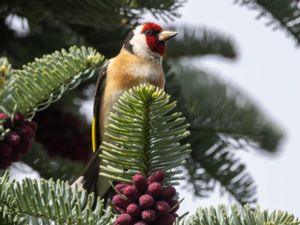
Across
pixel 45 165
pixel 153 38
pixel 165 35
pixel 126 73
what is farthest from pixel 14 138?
pixel 153 38

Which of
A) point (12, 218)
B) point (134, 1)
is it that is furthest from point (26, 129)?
point (134, 1)

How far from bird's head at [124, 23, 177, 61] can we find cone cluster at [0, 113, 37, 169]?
110 centimetres

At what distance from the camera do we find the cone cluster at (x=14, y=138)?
1648 millimetres

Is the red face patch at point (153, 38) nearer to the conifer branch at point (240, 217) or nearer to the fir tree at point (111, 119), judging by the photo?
the fir tree at point (111, 119)

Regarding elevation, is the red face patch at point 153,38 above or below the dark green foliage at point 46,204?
above

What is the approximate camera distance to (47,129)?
8.64ft

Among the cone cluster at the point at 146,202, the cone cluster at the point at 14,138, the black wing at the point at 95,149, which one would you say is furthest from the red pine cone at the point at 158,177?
the black wing at the point at 95,149

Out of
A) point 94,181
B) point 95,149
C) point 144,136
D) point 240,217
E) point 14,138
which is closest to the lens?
point 240,217

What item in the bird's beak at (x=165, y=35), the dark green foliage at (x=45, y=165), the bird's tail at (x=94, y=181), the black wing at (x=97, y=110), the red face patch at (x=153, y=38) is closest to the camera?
the bird's tail at (x=94, y=181)

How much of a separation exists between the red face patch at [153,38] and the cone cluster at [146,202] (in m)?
1.49

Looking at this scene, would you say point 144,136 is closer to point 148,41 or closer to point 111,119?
point 111,119

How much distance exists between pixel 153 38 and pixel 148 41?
34 mm

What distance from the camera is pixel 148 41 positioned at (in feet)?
9.52

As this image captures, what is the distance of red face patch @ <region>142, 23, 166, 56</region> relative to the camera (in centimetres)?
287
